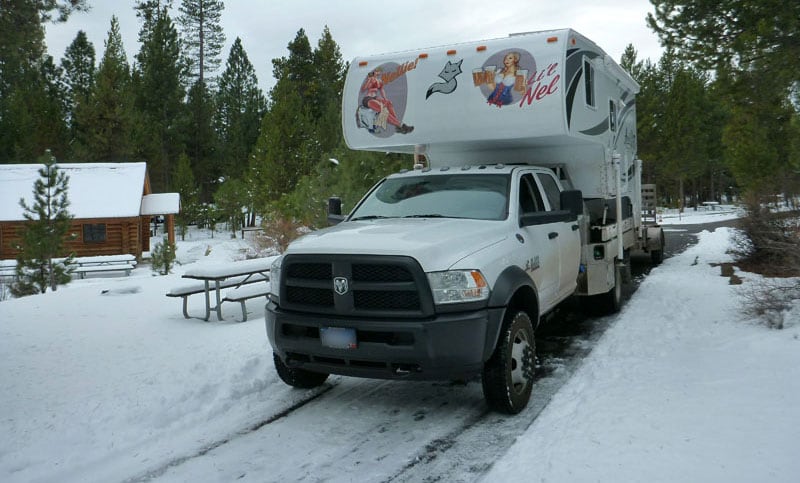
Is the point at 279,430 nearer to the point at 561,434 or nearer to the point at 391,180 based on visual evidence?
the point at 561,434

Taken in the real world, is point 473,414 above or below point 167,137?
below

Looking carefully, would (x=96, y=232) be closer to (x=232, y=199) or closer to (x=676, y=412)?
(x=232, y=199)

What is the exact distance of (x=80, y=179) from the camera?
31.5 meters

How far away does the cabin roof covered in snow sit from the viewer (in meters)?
29.5

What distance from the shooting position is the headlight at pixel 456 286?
4426mm

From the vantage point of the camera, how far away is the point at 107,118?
38.1m

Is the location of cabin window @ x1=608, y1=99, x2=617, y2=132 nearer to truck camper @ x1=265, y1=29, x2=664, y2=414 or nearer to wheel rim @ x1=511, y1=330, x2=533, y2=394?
truck camper @ x1=265, y1=29, x2=664, y2=414

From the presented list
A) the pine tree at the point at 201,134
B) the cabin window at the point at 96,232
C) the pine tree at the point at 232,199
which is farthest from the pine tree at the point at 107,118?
the cabin window at the point at 96,232

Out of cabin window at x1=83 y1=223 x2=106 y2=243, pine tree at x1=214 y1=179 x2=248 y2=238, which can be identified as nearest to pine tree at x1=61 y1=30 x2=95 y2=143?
pine tree at x1=214 y1=179 x2=248 y2=238

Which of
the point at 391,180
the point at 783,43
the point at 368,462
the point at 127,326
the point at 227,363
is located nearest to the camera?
the point at 368,462

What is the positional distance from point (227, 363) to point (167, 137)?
4388 cm

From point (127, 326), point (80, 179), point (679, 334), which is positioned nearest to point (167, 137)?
point (80, 179)

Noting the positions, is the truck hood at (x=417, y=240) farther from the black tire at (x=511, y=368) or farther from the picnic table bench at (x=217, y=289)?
the picnic table bench at (x=217, y=289)

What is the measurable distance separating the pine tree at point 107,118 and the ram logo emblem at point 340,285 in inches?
1506
